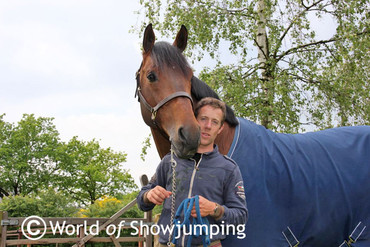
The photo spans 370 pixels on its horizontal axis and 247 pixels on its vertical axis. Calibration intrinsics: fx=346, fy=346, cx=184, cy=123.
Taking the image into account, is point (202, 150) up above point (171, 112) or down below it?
below

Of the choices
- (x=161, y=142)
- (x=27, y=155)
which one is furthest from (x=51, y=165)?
(x=161, y=142)

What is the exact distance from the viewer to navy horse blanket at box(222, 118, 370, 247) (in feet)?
8.84

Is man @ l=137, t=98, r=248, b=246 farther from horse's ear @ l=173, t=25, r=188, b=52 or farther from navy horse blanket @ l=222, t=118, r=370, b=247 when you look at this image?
horse's ear @ l=173, t=25, r=188, b=52

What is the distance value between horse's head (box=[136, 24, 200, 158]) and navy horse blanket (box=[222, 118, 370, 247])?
57 cm

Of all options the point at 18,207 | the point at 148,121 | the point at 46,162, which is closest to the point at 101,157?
the point at 46,162

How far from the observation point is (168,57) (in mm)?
2855

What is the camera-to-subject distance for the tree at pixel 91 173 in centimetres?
3142

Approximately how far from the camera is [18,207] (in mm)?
11773

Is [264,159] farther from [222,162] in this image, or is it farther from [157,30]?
[157,30]

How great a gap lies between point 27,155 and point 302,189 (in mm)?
30319

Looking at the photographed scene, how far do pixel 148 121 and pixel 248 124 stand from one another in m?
0.88

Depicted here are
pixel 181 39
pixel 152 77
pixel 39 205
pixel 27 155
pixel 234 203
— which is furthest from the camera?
pixel 27 155

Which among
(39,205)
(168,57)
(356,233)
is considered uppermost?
(168,57)
